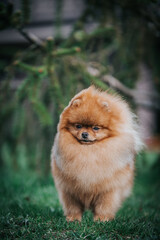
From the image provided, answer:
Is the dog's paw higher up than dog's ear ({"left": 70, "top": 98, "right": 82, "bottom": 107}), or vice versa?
dog's ear ({"left": 70, "top": 98, "right": 82, "bottom": 107})

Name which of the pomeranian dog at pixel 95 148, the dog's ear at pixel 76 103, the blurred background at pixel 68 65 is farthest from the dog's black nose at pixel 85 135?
the blurred background at pixel 68 65

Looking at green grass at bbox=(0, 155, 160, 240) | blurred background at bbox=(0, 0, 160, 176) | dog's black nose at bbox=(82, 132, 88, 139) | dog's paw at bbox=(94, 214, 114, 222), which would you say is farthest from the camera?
blurred background at bbox=(0, 0, 160, 176)

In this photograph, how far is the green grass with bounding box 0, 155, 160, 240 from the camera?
2.02 m

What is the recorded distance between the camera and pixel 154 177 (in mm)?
4934

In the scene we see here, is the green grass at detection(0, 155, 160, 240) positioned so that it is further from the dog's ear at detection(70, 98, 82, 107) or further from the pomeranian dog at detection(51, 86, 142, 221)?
the dog's ear at detection(70, 98, 82, 107)

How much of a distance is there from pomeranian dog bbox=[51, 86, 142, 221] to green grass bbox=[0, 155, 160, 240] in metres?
0.27

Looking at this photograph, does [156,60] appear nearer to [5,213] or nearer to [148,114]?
[5,213]

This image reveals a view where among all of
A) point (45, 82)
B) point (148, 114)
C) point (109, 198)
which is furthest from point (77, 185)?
point (148, 114)

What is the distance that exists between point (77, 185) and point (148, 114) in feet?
23.7

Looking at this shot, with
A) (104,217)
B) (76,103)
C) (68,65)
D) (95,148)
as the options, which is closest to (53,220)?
(104,217)

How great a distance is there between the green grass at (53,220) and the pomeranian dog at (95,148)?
267 mm

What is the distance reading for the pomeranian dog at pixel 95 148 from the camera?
7.15 feet

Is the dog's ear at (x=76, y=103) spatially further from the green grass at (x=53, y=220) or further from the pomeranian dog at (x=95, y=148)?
the green grass at (x=53, y=220)

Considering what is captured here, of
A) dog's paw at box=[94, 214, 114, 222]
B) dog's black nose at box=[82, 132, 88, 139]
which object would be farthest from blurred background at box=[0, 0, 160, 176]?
dog's paw at box=[94, 214, 114, 222]
